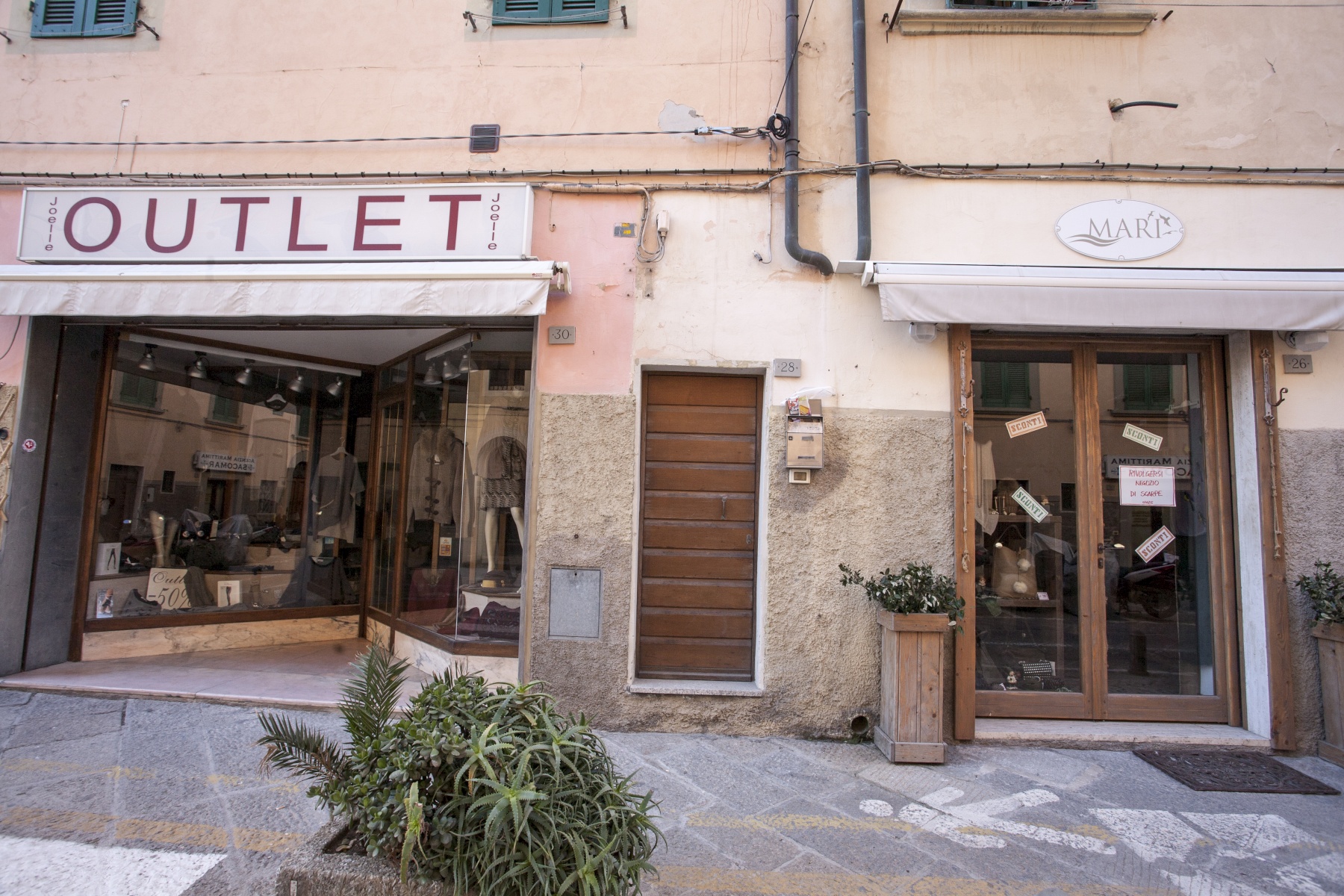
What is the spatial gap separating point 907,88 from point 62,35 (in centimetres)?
637

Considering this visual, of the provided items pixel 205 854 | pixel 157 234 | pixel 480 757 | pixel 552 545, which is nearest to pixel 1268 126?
pixel 552 545

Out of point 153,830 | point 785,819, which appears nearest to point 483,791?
point 785,819

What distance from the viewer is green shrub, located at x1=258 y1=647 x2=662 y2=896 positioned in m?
1.91

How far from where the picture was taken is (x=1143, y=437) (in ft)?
16.9

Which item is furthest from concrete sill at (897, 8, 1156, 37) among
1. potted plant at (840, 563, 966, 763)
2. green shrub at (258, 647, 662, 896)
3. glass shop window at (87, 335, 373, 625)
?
glass shop window at (87, 335, 373, 625)

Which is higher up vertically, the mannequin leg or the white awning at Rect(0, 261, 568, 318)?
the white awning at Rect(0, 261, 568, 318)

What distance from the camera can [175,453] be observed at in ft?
21.1

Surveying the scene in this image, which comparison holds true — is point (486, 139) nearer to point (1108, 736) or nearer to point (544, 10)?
point (544, 10)

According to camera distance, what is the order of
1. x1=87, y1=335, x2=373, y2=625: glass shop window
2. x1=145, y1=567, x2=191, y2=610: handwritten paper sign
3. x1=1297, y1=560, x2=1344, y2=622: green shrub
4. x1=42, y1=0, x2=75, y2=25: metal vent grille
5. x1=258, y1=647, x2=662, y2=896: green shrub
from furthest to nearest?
x1=145, y1=567, x2=191, y2=610: handwritten paper sign, x1=87, y1=335, x2=373, y2=625: glass shop window, x1=42, y1=0, x2=75, y2=25: metal vent grille, x1=1297, y1=560, x2=1344, y2=622: green shrub, x1=258, y1=647, x2=662, y2=896: green shrub

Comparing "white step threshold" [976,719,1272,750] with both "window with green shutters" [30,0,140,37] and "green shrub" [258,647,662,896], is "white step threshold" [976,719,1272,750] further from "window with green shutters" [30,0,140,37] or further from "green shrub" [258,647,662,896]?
"window with green shutters" [30,0,140,37]

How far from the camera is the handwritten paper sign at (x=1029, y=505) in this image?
5.10 metres

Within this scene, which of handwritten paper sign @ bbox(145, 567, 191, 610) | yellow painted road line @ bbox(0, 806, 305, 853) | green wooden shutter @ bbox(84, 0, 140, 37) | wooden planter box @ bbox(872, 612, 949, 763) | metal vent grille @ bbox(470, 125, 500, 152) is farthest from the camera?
handwritten paper sign @ bbox(145, 567, 191, 610)

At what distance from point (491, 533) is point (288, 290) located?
2205mm

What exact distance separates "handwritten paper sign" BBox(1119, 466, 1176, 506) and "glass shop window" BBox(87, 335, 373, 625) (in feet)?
20.9
